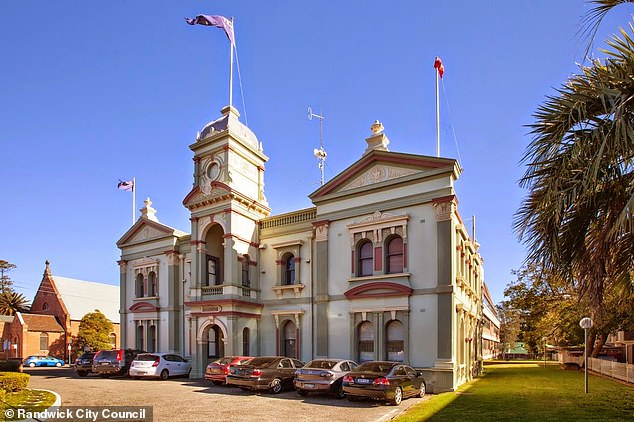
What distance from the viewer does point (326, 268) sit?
24.0 meters

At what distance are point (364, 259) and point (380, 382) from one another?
340 inches

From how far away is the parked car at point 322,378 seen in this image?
16.7m

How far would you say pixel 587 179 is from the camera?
8062 millimetres

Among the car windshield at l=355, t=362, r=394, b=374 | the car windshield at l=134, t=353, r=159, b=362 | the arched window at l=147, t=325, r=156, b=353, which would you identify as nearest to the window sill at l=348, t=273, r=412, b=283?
the car windshield at l=355, t=362, r=394, b=374

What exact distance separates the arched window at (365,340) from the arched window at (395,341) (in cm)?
82

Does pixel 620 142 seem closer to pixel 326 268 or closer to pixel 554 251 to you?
pixel 554 251

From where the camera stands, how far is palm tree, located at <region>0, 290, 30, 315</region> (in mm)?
57938

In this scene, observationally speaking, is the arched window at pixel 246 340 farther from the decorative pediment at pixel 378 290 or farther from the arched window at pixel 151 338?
the arched window at pixel 151 338

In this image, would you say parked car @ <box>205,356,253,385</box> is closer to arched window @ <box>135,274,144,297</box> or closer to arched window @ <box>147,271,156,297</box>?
arched window @ <box>147,271,156,297</box>

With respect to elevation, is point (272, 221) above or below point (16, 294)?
above

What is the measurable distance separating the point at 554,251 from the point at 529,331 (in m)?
32.6

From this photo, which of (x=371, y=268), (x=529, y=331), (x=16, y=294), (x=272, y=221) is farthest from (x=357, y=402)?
(x=16, y=294)

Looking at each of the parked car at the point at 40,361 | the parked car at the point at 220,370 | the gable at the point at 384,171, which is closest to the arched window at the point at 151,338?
the parked car at the point at 220,370

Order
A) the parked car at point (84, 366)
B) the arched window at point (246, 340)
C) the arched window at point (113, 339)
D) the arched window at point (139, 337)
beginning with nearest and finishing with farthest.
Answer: the arched window at point (246, 340) < the parked car at point (84, 366) < the arched window at point (139, 337) < the arched window at point (113, 339)
